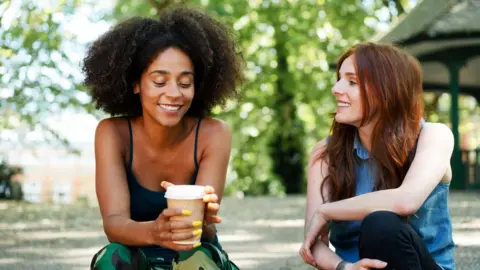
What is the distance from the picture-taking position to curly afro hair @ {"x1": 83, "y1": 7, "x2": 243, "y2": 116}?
11.0ft

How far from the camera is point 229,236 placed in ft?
24.0

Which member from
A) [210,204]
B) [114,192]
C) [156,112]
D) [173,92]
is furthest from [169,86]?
[210,204]

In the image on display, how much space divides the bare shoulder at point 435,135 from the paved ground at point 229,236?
1937 millimetres

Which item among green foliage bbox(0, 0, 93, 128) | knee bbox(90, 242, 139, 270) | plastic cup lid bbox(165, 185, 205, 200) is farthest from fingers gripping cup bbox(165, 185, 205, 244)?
green foliage bbox(0, 0, 93, 128)

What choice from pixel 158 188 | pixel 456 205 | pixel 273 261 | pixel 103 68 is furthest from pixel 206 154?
pixel 456 205

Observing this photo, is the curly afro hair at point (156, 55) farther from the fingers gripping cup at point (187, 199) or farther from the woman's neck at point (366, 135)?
the fingers gripping cup at point (187, 199)

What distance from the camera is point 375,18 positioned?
19.7m

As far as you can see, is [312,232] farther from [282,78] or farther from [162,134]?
[282,78]

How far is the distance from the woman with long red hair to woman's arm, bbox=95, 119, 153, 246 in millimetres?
721

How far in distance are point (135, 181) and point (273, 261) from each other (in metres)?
2.29

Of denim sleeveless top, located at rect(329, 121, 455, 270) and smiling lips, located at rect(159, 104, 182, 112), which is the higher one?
smiling lips, located at rect(159, 104, 182, 112)

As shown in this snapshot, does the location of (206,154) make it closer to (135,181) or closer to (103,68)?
(135,181)

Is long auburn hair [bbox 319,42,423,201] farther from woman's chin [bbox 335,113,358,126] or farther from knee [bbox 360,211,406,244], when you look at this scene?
knee [bbox 360,211,406,244]

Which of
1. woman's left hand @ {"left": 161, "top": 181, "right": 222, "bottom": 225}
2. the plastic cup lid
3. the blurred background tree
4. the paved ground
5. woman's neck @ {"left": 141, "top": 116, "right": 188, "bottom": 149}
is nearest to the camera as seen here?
the plastic cup lid
